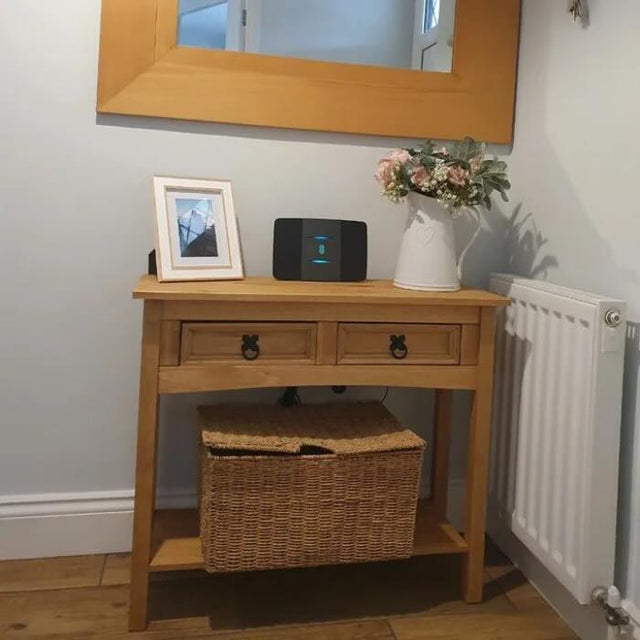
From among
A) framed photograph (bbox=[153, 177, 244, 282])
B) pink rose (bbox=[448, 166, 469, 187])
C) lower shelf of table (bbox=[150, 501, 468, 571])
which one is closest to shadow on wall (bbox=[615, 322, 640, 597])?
lower shelf of table (bbox=[150, 501, 468, 571])

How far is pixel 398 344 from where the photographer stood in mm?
1499

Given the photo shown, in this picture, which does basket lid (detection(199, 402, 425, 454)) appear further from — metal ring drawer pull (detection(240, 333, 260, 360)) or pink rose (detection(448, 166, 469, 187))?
pink rose (detection(448, 166, 469, 187))

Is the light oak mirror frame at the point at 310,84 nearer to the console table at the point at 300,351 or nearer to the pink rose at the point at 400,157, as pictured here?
the pink rose at the point at 400,157

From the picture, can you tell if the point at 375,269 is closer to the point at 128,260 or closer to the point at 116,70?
the point at 128,260

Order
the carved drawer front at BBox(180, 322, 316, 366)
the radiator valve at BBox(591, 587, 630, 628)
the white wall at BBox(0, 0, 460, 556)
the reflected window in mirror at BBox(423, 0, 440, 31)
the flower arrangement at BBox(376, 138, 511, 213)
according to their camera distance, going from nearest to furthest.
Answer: the radiator valve at BBox(591, 587, 630, 628) → the carved drawer front at BBox(180, 322, 316, 366) → the flower arrangement at BBox(376, 138, 511, 213) → the white wall at BBox(0, 0, 460, 556) → the reflected window in mirror at BBox(423, 0, 440, 31)

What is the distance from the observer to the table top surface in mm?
1367

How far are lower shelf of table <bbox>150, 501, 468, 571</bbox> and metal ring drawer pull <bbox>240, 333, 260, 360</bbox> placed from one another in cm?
44

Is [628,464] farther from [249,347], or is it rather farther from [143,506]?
[143,506]

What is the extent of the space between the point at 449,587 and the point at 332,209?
967 mm

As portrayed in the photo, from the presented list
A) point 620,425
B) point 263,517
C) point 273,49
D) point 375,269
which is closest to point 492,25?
point 273,49

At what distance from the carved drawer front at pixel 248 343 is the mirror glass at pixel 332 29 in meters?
0.75

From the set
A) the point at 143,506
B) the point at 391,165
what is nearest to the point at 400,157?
the point at 391,165

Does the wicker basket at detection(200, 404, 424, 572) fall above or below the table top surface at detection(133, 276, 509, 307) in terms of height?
below

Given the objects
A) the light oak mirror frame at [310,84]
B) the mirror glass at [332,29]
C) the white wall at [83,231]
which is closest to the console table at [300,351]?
the white wall at [83,231]
